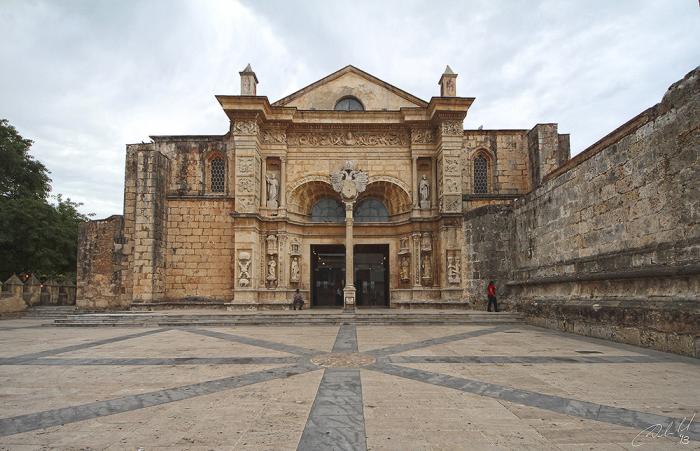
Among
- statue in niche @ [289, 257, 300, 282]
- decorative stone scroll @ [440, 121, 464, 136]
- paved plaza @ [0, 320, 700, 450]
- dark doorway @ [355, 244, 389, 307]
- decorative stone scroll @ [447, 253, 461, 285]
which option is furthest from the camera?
dark doorway @ [355, 244, 389, 307]

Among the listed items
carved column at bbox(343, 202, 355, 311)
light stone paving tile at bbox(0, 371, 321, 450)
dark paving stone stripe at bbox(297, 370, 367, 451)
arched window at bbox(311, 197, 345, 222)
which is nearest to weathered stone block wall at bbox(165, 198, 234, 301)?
arched window at bbox(311, 197, 345, 222)

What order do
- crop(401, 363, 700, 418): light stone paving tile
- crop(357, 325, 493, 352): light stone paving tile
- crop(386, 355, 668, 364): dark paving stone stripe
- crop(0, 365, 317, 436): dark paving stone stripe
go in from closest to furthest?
crop(0, 365, 317, 436): dark paving stone stripe < crop(401, 363, 700, 418): light stone paving tile < crop(386, 355, 668, 364): dark paving stone stripe < crop(357, 325, 493, 352): light stone paving tile

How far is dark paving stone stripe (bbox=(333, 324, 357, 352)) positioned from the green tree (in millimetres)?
23538

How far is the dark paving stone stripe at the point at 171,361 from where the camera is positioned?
7320 mm

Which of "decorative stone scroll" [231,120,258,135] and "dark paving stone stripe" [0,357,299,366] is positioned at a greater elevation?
"decorative stone scroll" [231,120,258,135]

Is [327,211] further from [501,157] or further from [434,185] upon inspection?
[501,157]

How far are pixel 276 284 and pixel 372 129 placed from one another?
30.9 ft

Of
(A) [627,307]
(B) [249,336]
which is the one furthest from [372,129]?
(A) [627,307]

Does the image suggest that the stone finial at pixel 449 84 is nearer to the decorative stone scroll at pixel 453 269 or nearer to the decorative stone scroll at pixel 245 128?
the decorative stone scroll at pixel 453 269

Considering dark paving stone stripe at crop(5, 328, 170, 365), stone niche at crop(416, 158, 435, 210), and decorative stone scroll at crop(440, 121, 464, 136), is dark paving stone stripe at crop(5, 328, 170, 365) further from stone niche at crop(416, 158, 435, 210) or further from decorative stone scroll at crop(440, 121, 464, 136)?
decorative stone scroll at crop(440, 121, 464, 136)

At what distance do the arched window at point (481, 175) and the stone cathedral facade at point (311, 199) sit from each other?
0.25 ft

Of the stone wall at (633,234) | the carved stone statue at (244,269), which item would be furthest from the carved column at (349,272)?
the stone wall at (633,234)

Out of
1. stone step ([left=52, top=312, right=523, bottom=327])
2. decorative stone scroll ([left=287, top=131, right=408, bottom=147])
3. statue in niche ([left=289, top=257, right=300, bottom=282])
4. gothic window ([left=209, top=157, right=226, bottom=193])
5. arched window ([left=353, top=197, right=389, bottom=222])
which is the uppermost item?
decorative stone scroll ([left=287, top=131, right=408, bottom=147])

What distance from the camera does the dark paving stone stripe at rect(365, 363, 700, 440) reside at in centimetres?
400
